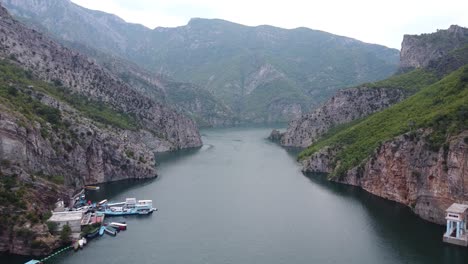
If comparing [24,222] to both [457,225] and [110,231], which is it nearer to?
[110,231]

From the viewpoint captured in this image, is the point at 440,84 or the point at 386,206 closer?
the point at 386,206

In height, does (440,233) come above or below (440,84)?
below

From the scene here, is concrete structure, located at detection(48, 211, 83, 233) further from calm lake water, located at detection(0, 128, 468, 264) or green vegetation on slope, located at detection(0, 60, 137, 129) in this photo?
green vegetation on slope, located at detection(0, 60, 137, 129)

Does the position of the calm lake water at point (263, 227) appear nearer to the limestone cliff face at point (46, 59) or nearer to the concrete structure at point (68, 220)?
the concrete structure at point (68, 220)

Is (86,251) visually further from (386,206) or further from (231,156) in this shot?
(231,156)

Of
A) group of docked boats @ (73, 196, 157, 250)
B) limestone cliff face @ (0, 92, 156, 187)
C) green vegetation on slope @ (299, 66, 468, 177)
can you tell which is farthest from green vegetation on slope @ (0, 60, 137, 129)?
green vegetation on slope @ (299, 66, 468, 177)

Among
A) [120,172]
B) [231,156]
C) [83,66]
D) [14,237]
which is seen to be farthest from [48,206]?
[83,66]
